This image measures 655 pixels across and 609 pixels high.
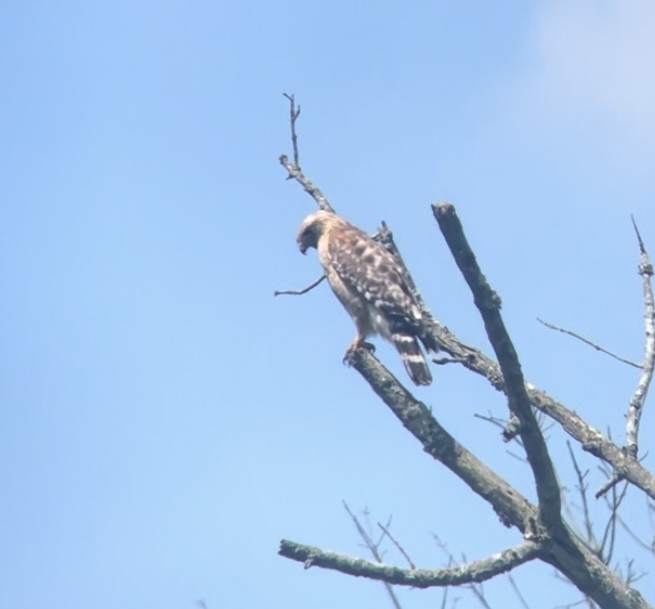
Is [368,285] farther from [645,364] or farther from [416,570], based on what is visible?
[416,570]

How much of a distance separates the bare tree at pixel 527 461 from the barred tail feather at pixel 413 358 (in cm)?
193

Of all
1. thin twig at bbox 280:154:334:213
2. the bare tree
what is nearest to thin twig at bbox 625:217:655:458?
the bare tree

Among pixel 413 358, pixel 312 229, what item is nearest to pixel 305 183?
pixel 413 358

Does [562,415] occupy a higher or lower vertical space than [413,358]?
lower

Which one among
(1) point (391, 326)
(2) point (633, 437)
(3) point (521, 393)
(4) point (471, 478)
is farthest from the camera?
(1) point (391, 326)

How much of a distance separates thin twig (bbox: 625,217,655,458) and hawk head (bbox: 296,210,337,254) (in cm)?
418

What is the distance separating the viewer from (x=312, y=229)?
9.19 m

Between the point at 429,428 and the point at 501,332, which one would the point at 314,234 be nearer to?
the point at 429,428

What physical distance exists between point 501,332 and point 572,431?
4.00 ft

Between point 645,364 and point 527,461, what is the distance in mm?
1056

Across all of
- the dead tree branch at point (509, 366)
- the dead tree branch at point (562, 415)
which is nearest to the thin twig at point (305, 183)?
the dead tree branch at point (562, 415)

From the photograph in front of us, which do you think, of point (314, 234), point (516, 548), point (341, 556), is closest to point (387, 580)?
point (341, 556)

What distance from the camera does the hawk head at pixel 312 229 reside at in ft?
29.8

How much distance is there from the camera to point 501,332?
3723 mm
